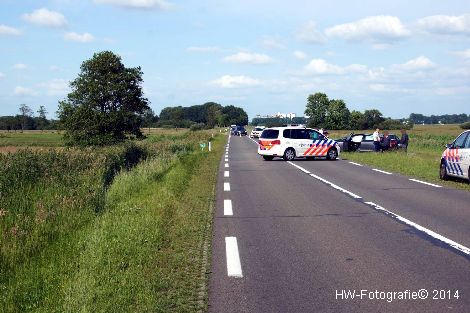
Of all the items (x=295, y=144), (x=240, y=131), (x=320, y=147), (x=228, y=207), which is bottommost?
(x=240, y=131)

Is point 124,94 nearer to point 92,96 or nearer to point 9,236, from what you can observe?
point 92,96

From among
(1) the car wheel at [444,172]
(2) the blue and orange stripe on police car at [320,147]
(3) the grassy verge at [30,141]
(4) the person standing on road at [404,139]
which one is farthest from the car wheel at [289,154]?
(3) the grassy verge at [30,141]

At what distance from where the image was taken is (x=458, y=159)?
16797 millimetres

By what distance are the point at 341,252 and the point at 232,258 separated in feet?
4.94

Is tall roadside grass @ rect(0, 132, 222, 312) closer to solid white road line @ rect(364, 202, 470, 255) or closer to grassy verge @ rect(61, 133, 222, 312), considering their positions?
grassy verge @ rect(61, 133, 222, 312)

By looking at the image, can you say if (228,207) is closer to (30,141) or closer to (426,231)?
(426,231)

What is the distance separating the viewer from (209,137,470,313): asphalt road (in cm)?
546

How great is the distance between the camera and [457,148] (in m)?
17.1

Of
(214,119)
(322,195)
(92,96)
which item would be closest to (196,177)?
(322,195)

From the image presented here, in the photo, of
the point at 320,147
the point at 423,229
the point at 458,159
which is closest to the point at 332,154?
the point at 320,147

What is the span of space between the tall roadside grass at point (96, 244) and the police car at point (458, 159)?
7570mm

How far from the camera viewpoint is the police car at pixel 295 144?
2934 centimetres

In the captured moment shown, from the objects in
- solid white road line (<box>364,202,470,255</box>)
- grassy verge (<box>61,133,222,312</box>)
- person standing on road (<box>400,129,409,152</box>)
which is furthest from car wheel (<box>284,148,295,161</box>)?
solid white road line (<box>364,202,470,255</box>)

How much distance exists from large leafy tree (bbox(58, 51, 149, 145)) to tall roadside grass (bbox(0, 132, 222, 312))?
3836 centimetres
